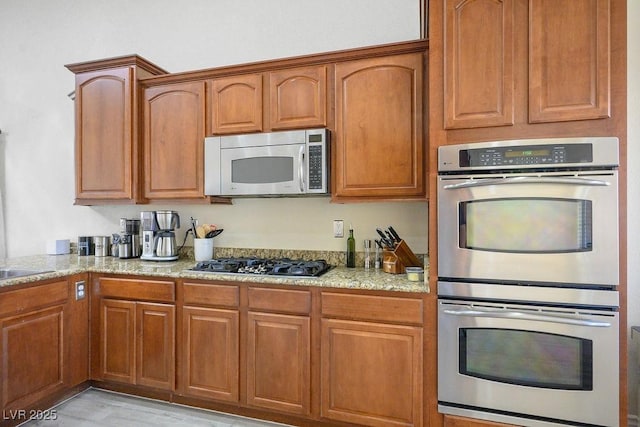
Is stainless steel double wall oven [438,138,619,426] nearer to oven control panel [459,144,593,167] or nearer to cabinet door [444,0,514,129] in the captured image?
oven control panel [459,144,593,167]

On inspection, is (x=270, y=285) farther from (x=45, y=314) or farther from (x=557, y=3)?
(x=557, y=3)

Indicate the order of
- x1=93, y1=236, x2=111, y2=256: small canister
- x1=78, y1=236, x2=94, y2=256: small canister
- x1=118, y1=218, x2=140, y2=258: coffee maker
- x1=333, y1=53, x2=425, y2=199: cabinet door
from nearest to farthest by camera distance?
x1=333, y1=53, x2=425, y2=199: cabinet door → x1=118, y1=218, x2=140, y2=258: coffee maker → x1=93, y1=236, x2=111, y2=256: small canister → x1=78, y1=236, x2=94, y2=256: small canister

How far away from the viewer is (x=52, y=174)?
361 centimetres

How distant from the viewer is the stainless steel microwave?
94.4 inches

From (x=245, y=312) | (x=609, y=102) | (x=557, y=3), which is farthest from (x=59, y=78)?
(x=609, y=102)

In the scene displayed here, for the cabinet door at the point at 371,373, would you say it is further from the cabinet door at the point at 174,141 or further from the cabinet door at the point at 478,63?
the cabinet door at the point at 174,141

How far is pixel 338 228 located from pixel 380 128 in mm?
836

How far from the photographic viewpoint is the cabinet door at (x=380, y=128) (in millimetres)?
2246

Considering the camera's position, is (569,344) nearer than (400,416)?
Yes

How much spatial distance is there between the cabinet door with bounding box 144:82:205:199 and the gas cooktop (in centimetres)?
56

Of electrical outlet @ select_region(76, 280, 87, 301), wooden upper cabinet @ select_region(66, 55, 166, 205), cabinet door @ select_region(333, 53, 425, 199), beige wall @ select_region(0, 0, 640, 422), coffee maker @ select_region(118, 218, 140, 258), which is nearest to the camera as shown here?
cabinet door @ select_region(333, 53, 425, 199)

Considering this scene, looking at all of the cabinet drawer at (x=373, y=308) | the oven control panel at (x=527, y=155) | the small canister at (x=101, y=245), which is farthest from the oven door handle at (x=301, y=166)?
the small canister at (x=101, y=245)

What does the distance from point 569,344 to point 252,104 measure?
7.67 feet

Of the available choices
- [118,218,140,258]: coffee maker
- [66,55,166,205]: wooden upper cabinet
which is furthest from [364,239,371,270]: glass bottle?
[118,218,140,258]: coffee maker
